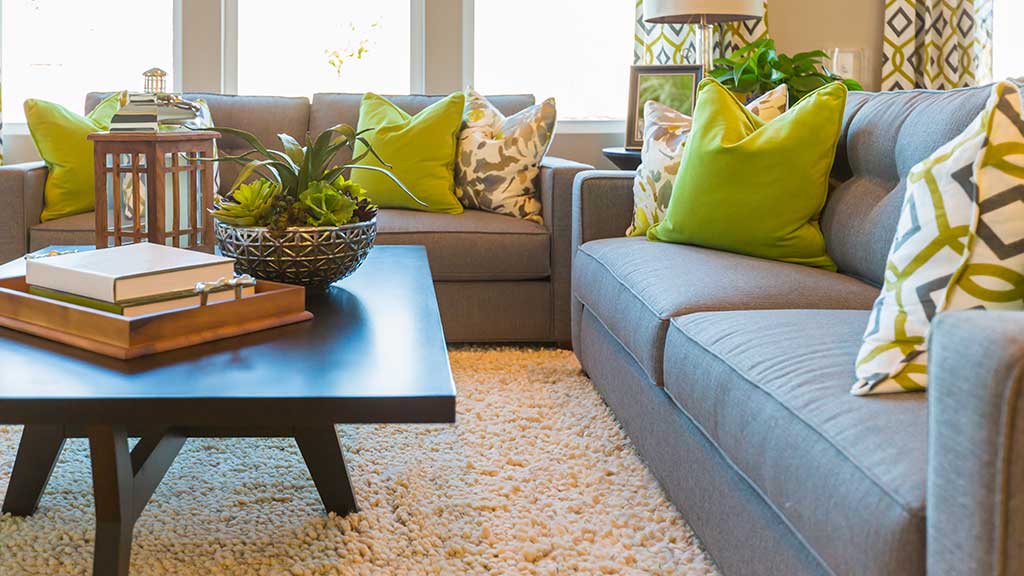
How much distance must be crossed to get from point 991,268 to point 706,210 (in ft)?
4.10

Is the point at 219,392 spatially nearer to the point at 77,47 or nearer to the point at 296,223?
the point at 296,223

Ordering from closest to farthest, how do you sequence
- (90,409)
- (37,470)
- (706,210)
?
(90,409)
(37,470)
(706,210)

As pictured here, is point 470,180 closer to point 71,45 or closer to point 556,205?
point 556,205

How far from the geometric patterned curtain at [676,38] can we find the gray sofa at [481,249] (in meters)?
1.35

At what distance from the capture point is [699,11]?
3.93 meters

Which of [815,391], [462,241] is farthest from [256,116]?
[815,391]

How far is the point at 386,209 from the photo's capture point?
360cm

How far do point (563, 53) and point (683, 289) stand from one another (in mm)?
2924

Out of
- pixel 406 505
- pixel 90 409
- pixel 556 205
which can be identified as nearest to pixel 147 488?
pixel 90 409

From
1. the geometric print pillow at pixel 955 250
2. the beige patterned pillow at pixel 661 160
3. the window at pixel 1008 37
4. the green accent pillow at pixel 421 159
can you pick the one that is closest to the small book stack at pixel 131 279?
the geometric print pillow at pixel 955 250

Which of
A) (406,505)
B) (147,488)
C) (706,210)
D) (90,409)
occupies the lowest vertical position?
(406,505)

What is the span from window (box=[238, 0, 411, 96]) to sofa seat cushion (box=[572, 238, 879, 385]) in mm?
2406

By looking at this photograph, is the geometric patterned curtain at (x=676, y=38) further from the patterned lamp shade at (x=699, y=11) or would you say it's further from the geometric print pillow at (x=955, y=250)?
the geometric print pillow at (x=955, y=250)

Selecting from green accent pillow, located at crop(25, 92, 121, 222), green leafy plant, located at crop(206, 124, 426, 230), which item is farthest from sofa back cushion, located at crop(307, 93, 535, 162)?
green leafy plant, located at crop(206, 124, 426, 230)
